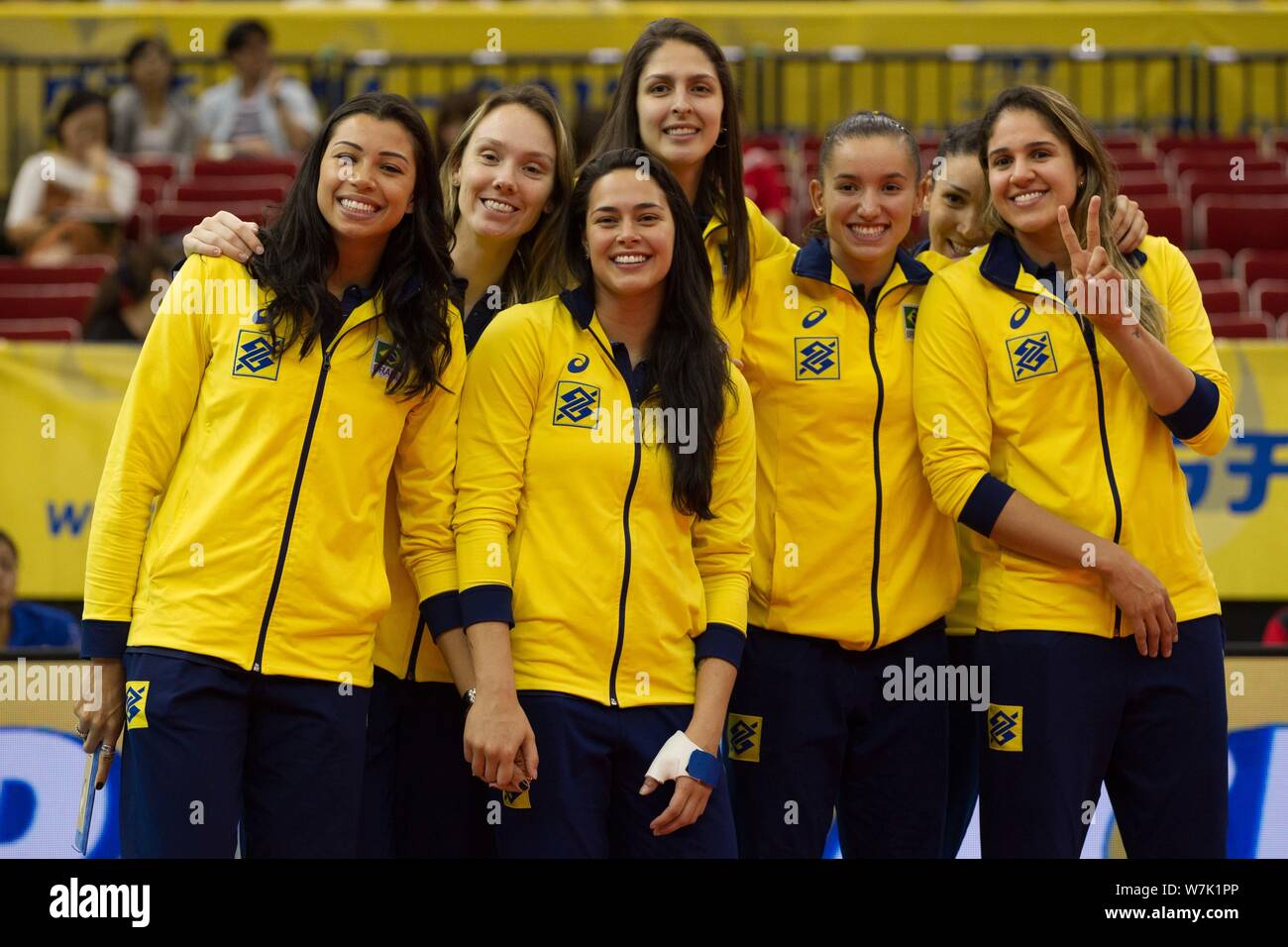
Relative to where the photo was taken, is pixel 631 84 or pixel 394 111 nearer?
pixel 394 111

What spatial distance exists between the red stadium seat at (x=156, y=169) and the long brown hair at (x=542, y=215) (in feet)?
20.1

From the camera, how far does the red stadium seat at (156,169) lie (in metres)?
9.34

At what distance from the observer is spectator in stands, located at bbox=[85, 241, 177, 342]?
21.0ft

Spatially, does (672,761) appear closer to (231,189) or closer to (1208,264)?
(1208,264)

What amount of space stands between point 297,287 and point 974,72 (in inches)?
315

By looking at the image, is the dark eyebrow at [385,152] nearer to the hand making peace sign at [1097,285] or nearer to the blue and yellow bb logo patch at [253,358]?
the blue and yellow bb logo patch at [253,358]

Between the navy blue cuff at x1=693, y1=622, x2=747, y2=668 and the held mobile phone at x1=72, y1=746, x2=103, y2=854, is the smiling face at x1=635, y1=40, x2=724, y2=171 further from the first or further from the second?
the held mobile phone at x1=72, y1=746, x2=103, y2=854

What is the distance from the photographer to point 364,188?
10.5ft

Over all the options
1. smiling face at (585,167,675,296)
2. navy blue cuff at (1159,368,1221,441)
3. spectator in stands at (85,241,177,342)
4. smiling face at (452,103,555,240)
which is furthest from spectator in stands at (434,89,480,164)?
navy blue cuff at (1159,368,1221,441)

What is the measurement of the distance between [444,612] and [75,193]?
6112mm

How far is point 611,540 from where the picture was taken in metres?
3.23

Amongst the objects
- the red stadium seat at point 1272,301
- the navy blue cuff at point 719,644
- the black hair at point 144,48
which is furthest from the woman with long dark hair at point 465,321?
the black hair at point 144,48
